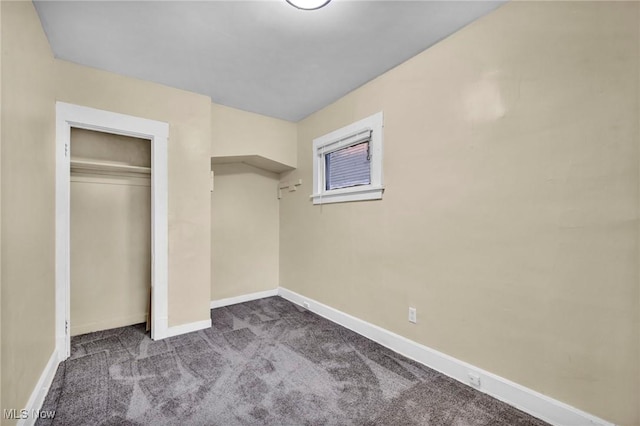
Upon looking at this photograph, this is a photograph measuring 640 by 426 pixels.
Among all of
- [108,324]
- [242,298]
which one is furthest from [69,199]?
[242,298]

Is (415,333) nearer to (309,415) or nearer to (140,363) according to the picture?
(309,415)

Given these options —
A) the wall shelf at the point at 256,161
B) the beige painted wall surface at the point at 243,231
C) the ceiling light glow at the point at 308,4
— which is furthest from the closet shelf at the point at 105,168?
the ceiling light glow at the point at 308,4

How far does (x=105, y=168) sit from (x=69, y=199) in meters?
0.64

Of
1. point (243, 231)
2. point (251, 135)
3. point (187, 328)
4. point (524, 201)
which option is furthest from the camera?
point (243, 231)

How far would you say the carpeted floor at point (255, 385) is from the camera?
5.42 ft

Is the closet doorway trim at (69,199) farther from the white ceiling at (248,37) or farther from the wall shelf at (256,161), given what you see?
the wall shelf at (256,161)

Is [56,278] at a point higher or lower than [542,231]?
lower

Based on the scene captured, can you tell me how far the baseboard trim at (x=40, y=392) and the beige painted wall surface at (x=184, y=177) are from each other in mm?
846

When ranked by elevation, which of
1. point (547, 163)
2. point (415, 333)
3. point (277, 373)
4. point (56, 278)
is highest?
point (547, 163)

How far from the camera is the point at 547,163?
1.60 m

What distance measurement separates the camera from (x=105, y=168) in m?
2.88

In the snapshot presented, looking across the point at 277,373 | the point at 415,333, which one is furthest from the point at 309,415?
the point at 415,333

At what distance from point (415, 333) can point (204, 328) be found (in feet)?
6.84

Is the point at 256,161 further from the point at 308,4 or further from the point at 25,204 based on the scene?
the point at 25,204
